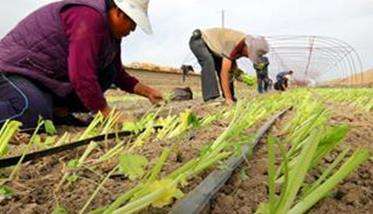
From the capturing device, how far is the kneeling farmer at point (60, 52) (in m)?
4.44

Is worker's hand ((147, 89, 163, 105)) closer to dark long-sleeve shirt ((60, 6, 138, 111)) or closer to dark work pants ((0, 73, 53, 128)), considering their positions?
dark long-sleeve shirt ((60, 6, 138, 111))

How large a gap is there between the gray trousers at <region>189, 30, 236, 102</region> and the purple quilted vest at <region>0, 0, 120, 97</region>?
3.95 m

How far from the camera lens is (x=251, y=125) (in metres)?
4.37

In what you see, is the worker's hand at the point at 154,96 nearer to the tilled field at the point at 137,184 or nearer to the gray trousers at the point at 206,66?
the tilled field at the point at 137,184

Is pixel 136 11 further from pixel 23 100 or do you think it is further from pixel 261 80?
pixel 261 80

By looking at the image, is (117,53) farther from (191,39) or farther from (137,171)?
(191,39)

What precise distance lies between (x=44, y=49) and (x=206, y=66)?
4.21 m

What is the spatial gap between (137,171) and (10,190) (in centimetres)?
52

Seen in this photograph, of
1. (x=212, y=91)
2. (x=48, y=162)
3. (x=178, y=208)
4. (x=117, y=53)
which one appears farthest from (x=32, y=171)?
(x=212, y=91)

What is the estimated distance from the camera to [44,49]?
4.64 metres

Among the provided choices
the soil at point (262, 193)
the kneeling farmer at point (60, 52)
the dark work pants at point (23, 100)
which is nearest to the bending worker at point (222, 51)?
the kneeling farmer at point (60, 52)

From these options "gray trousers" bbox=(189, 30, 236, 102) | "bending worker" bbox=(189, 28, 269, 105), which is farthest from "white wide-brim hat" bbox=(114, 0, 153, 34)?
"gray trousers" bbox=(189, 30, 236, 102)

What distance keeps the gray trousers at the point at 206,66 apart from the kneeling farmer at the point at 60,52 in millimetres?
3853

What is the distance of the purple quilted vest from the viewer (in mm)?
4609
